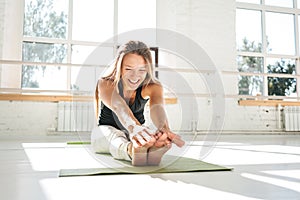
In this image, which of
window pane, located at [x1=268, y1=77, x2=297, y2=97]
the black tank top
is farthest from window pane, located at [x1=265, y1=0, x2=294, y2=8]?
the black tank top

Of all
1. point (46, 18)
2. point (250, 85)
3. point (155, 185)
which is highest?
point (46, 18)

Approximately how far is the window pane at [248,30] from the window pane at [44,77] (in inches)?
92.4

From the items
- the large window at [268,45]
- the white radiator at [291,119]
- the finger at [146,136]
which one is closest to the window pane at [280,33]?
the large window at [268,45]

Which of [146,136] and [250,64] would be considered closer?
[146,136]

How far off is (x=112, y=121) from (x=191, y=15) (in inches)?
118

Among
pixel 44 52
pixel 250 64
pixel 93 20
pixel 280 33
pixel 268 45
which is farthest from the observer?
pixel 280 33

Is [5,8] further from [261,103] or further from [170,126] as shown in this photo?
[261,103]

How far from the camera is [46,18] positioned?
362cm

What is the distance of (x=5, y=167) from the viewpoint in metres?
1.08

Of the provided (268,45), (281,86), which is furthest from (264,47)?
(281,86)

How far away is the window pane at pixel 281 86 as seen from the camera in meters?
4.09

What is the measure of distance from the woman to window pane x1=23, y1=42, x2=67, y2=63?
272 centimetres

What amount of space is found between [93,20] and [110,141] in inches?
115

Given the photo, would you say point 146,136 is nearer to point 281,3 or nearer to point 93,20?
point 93,20
